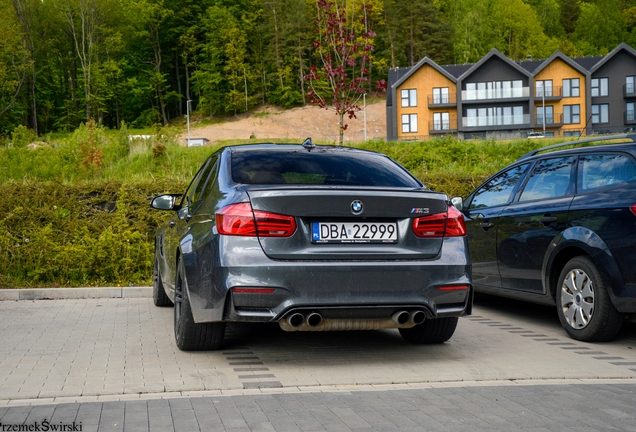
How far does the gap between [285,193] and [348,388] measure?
56.9 inches

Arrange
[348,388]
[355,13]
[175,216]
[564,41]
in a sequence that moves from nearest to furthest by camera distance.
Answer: [348,388], [175,216], [355,13], [564,41]

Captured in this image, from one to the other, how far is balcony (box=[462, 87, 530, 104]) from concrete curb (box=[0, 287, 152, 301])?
226 feet

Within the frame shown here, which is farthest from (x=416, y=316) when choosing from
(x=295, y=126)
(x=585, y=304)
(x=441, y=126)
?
(x=295, y=126)

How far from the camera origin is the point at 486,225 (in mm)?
9094

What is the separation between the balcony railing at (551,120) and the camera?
77500 mm

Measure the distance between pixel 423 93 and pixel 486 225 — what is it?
2776 inches

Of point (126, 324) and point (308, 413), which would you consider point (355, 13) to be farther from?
point (308, 413)

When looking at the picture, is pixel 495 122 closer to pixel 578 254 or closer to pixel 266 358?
pixel 578 254

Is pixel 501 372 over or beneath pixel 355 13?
beneath

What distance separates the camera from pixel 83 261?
38.2ft

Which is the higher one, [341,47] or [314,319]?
[341,47]

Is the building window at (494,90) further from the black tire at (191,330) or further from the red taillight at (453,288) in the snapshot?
the red taillight at (453,288)

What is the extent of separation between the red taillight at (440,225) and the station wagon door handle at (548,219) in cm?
176

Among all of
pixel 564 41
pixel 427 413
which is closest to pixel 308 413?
pixel 427 413
